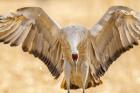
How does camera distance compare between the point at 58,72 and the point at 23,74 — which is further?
the point at 23,74

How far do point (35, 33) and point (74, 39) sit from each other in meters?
0.80

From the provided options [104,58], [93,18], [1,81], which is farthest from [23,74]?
[104,58]

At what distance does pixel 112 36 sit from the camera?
11914mm

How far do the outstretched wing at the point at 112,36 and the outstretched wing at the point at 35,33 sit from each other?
17.8 inches

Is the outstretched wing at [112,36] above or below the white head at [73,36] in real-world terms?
below

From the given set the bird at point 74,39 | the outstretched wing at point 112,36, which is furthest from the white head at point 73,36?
the outstretched wing at point 112,36

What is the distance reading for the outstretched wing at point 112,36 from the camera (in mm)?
11508

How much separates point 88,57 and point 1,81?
582 cm

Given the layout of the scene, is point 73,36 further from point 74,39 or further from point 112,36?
point 112,36

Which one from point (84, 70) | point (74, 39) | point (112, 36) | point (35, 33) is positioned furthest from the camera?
point (112, 36)

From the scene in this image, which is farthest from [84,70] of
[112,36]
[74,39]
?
[112,36]

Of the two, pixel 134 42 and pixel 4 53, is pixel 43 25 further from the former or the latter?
pixel 4 53

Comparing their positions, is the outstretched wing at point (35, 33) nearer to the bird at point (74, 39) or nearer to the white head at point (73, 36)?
the bird at point (74, 39)

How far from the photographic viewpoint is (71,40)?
11.1m
